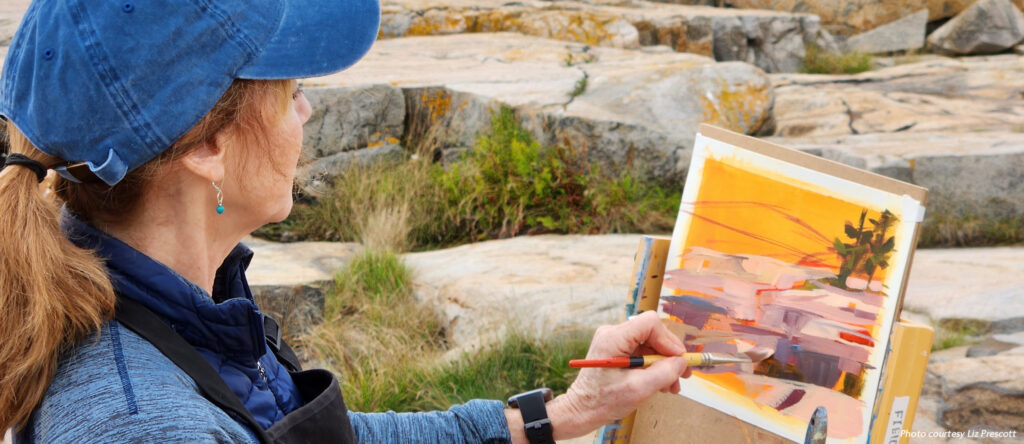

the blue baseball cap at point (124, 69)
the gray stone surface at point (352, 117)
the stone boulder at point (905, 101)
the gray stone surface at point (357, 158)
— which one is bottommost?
the gray stone surface at point (357, 158)

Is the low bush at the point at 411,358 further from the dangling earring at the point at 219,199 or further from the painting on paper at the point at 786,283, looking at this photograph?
the dangling earring at the point at 219,199

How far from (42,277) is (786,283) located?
132 cm

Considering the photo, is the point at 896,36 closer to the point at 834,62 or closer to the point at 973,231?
the point at 834,62

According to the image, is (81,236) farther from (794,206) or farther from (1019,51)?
(1019,51)

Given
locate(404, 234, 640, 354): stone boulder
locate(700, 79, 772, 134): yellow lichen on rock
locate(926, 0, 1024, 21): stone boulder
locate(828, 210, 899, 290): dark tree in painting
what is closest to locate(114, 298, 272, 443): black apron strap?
locate(828, 210, 899, 290): dark tree in painting

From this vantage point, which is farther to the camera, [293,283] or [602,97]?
[602,97]

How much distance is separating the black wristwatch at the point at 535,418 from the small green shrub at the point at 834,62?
8.40m

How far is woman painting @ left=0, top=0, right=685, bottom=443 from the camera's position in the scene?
37.6 inches

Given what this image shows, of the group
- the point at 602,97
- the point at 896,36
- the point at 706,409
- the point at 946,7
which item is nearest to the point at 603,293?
the point at 706,409

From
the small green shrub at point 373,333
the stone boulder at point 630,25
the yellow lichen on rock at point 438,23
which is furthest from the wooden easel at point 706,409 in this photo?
the yellow lichen on rock at point 438,23

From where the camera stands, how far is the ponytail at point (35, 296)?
37.6 inches

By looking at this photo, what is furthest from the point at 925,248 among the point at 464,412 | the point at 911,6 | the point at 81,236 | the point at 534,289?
the point at 911,6

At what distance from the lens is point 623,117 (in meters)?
5.30

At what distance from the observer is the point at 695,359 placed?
1.57 m
